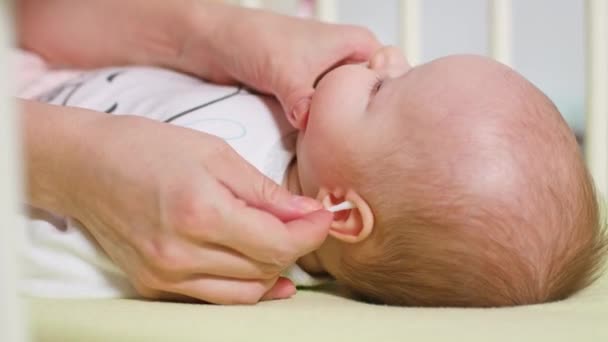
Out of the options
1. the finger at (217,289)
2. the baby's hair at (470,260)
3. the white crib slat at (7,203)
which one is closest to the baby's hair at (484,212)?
the baby's hair at (470,260)

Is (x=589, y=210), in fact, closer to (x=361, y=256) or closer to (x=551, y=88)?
(x=361, y=256)

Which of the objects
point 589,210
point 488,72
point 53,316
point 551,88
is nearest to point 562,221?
point 589,210

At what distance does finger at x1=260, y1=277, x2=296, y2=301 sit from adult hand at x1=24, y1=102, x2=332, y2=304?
23 millimetres

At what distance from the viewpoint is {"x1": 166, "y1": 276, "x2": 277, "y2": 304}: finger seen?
63cm

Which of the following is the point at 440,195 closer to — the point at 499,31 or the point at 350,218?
the point at 350,218

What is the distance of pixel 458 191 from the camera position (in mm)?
643

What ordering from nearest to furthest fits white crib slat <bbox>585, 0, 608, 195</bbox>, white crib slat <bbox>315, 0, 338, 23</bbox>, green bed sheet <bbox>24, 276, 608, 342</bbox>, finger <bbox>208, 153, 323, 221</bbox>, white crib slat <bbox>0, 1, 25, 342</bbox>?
white crib slat <bbox>0, 1, 25, 342</bbox> < green bed sheet <bbox>24, 276, 608, 342</bbox> < finger <bbox>208, 153, 323, 221</bbox> < white crib slat <bbox>585, 0, 608, 195</bbox> < white crib slat <bbox>315, 0, 338, 23</bbox>

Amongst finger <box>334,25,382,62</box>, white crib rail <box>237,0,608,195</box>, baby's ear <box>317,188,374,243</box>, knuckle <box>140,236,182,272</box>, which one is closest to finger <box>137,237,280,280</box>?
knuckle <box>140,236,182,272</box>

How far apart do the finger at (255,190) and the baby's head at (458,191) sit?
0.24 ft

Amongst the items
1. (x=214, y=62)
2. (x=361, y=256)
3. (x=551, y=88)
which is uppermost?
(x=214, y=62)

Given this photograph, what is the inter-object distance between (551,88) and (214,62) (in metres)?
0.90

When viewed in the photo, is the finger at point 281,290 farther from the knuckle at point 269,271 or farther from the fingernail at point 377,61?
the fingernail at point 377,61

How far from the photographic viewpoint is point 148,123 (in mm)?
631

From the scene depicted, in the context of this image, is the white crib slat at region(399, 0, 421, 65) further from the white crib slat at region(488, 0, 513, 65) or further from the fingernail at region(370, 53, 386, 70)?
the fingernail at region(370, 53, 386, 70)
